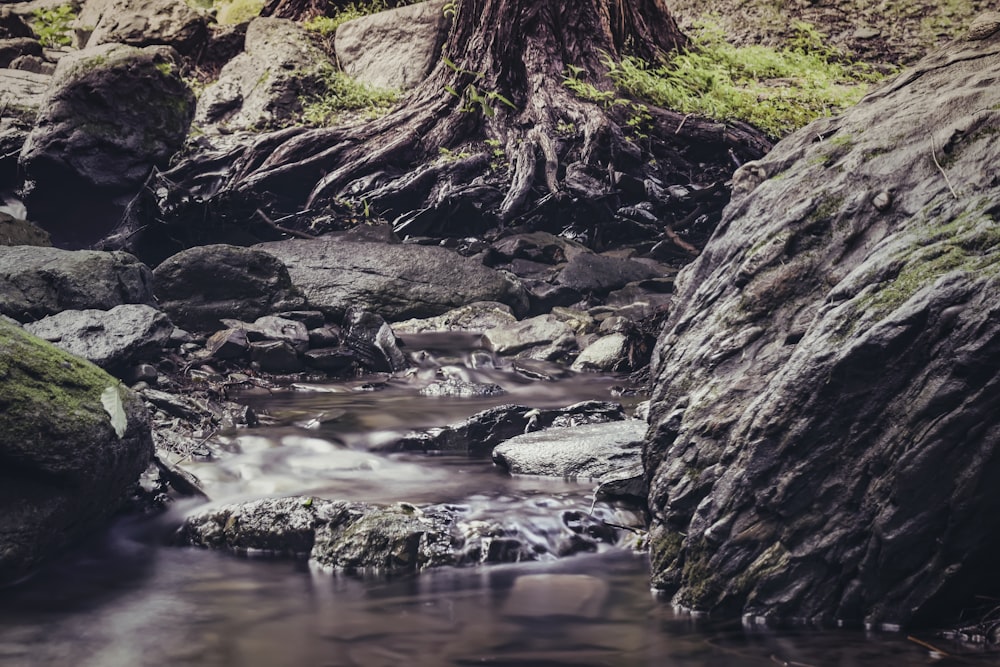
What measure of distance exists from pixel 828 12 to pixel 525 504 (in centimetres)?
1567

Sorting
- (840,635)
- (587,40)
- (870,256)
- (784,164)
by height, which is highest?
(587,40)

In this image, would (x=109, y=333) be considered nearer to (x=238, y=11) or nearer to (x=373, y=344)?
(x=373, y=344)

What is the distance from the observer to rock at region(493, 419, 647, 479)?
5156mm

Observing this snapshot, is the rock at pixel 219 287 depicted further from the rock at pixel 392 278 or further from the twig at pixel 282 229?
the twig at pixel 282 229

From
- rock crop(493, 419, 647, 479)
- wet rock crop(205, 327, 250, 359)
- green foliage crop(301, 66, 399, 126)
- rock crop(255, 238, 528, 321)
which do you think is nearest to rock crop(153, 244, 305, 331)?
rock crop(255, 238, 528, 321)

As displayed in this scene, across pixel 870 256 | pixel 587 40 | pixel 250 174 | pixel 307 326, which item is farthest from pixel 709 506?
pixel 587 40

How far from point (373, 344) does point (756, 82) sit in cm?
1064

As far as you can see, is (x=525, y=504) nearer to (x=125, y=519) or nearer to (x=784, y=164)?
(x=125, y=519)

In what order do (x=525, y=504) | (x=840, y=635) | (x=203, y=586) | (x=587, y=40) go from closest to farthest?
1. (x=840, y=635)
2. (x=203, y=586)
3. (x=525, y=504)
4. (x=587, y=40)

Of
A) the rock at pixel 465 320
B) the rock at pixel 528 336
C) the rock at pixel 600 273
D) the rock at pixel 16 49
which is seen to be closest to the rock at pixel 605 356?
the rock at pixel 528 336

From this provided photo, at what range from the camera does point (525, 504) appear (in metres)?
4.61

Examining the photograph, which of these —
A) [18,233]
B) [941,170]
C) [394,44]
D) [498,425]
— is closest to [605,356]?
[498,425]

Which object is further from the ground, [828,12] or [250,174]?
[828,12]

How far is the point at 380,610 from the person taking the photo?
137 inches
